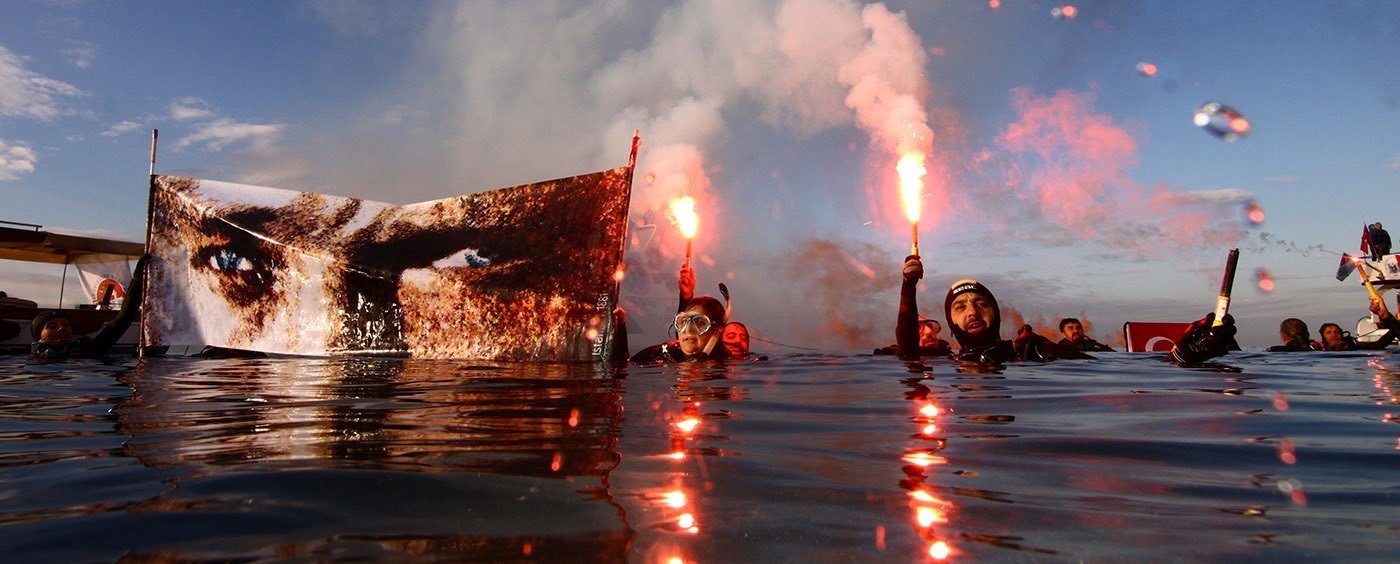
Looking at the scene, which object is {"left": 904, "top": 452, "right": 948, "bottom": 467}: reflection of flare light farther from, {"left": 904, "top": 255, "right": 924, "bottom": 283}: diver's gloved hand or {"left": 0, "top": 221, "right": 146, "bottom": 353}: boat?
{"left": 0, "top": 221, "right": 146, "bottom": 353}: boat

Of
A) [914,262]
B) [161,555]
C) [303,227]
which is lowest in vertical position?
[161,555]

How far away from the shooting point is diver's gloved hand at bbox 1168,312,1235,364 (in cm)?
746

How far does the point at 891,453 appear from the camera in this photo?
2920mm

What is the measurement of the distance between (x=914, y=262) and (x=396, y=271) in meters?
7.21

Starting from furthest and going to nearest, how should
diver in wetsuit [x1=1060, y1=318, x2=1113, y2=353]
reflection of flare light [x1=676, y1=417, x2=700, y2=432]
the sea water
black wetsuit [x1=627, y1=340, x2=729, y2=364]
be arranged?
diver in wetsuit [x1=1060, y1=318, x2=1113, y2=353] → black wetsuit [x1=627, y1=340, x2=729, y2=364] → reflection of flare light [x1=676, y1=417, x2=700, y2=432] → the sea water

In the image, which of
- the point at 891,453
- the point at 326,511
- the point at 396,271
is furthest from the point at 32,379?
the point at 891,453

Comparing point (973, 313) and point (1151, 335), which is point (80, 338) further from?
point (1151, 335)

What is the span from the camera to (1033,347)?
34.4 ft

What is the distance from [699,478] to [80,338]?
1575 cm

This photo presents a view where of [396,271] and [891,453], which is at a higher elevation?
[396,271]

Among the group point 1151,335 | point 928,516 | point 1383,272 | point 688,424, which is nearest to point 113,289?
point 688,424

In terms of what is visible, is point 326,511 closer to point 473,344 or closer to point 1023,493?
point 1023,493

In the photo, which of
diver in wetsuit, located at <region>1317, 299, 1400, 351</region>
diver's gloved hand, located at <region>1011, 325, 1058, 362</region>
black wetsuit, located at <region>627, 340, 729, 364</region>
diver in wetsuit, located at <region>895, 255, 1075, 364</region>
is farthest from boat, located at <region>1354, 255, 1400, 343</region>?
black wetsuit, located at <region>627, 340, 729, 364</region>

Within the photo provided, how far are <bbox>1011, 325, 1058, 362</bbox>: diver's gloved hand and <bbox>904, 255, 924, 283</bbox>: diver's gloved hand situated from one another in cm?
300
